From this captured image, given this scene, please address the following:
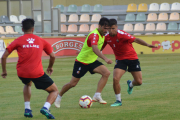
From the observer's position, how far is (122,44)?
25.2ft

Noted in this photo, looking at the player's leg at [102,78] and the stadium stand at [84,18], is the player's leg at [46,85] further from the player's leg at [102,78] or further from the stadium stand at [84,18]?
the stadium stand at [84,18]

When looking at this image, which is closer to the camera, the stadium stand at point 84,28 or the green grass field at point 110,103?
the green grass field at point 110,103

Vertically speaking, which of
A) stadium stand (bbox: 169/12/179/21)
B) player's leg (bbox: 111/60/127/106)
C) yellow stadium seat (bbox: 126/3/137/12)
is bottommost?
player's leg (bbox: 111/60/127/106)

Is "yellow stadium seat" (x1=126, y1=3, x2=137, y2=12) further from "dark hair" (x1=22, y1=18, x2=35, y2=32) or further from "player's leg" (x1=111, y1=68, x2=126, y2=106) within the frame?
"dark hair" (x1=22, y1=18, x2=35, y2=32)

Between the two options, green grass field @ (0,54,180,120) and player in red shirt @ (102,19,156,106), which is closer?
green grass field @ (0,54,180,120)

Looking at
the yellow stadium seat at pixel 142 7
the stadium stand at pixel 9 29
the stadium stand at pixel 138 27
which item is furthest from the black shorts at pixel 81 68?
the yellow stadium seat at pixel 142 7

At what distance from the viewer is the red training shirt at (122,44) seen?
7543 millimetres

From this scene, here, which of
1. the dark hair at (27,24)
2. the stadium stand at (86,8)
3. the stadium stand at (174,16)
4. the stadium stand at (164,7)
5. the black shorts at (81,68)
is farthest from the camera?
the stadium stand at (86,8)

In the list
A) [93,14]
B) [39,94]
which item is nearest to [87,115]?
[39,94]

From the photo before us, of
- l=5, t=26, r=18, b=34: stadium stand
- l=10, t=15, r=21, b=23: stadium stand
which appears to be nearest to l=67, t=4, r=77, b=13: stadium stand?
l=10, t=15, r=21, b=23: stadium stand

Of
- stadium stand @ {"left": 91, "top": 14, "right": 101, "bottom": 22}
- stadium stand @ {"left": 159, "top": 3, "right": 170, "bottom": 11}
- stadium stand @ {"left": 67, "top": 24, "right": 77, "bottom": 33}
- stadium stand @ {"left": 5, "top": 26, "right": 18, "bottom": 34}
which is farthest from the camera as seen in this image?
stadium stand @ {"left": 91, "top": 14, "right": 101, "bottom": 22}

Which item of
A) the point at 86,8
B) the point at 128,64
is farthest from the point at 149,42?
the point at 128,64

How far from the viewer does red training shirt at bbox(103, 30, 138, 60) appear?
297 inches

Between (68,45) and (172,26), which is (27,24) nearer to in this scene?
(68,45)
